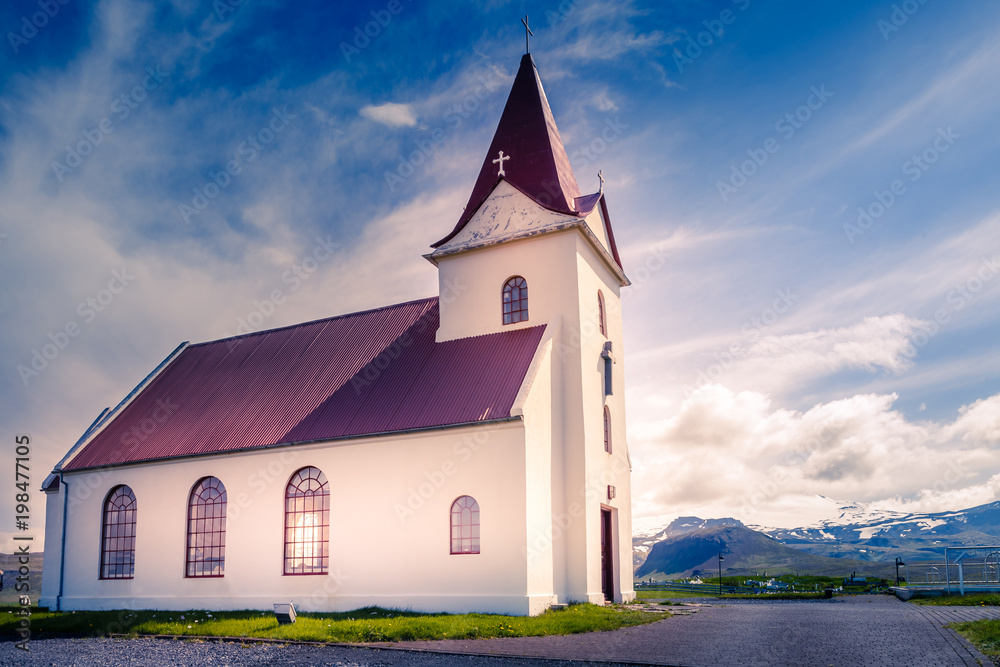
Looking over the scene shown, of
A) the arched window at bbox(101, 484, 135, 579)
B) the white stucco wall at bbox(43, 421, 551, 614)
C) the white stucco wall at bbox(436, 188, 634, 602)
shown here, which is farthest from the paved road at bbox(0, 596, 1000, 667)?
the arched window at bbox(101, 484, 135, 579)

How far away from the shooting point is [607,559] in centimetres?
2302

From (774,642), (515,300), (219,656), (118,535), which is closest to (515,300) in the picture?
(515,300)

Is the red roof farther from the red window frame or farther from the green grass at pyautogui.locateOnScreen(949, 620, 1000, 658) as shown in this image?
the green grass at pyautogui.locateOnScreen(949, 620, 1000, 658)

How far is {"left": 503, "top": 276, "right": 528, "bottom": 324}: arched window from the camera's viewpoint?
A: 23.4m

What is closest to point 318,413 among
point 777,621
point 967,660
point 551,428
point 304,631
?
point 551,428

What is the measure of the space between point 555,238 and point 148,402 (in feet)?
58.9

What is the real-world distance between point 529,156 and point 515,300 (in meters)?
5.41

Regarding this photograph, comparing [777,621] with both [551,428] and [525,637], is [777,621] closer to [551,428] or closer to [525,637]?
[525,637]

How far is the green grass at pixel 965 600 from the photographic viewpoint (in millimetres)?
20531

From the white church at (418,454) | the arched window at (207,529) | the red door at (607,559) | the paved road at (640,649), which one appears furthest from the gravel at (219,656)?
the red door at (607,559)

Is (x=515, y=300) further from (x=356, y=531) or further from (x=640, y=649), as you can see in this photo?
(x=640, y=649)

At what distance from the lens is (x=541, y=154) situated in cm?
2495

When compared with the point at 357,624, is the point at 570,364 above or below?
above

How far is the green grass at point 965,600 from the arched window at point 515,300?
50.0 feet
